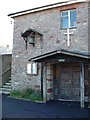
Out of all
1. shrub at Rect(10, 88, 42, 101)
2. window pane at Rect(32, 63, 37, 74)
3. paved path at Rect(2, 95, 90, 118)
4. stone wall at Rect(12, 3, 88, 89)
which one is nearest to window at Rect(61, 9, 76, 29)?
stone wall at Rect(12, 3, 88, 89)

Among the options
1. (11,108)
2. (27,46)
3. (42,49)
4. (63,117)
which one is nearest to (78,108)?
(63,117)

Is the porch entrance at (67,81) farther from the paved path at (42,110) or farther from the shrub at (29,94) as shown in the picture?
the shrub at (29,94)

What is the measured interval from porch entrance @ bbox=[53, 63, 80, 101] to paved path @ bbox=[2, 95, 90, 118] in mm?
917

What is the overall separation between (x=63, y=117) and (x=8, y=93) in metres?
7.51

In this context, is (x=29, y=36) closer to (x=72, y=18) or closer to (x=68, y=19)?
(x=68, y=19)

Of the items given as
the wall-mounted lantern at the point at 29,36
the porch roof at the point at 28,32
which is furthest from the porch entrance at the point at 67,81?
the porch roof at the point at 28,32

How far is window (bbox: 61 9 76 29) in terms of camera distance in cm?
1450

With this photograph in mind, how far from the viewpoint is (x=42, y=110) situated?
1184cm

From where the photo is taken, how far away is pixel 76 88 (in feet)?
47.1

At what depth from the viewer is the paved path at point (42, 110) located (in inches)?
419

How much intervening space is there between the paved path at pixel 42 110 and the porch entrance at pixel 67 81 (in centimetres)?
92

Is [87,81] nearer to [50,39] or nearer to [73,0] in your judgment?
[50,39]

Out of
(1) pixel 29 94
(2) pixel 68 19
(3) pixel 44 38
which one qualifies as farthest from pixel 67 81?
(2) pixel 68 19

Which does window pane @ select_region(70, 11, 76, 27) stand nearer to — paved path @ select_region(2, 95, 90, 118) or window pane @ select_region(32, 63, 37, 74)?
window pane @ select_region(32, 63, 37, 74)
